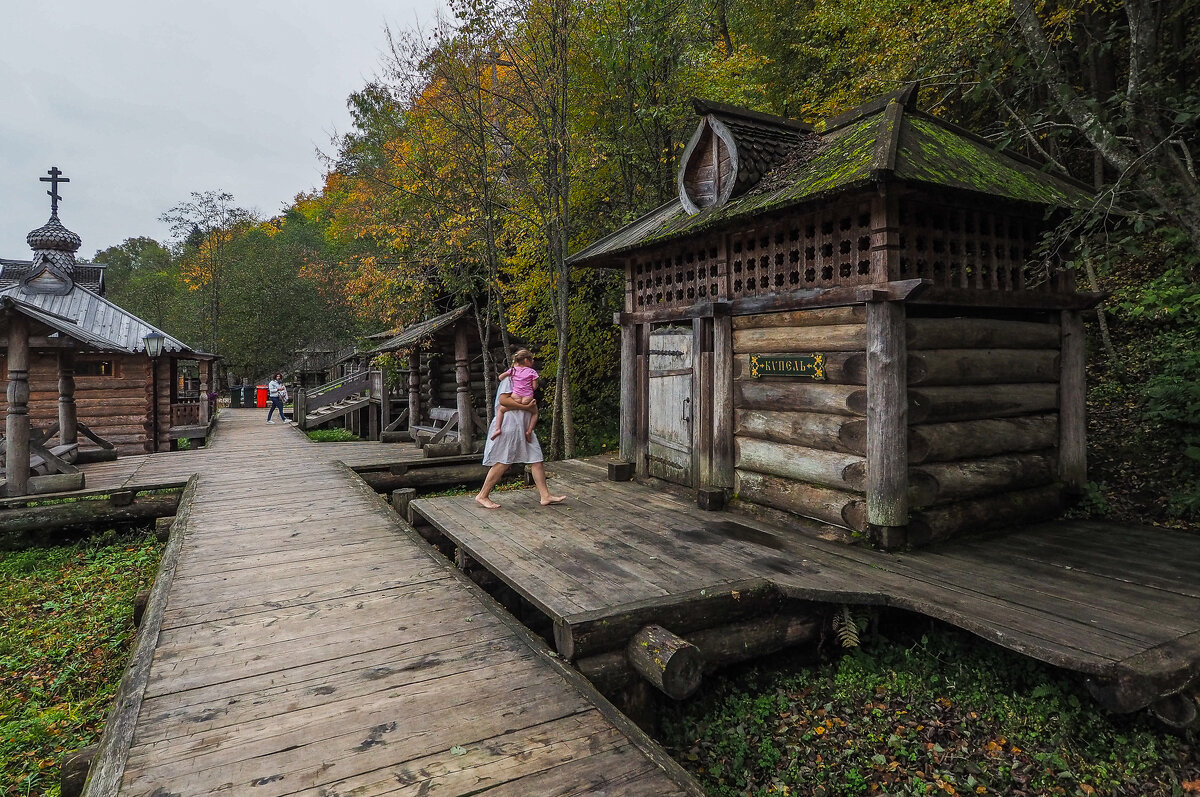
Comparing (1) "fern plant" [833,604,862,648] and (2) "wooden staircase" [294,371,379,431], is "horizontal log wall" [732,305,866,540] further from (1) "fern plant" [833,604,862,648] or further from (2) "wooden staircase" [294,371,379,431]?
(2) "wooden staircase" [294,371,379,431]

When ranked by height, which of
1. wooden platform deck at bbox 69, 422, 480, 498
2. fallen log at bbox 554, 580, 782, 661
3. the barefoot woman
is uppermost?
the barefoot woman

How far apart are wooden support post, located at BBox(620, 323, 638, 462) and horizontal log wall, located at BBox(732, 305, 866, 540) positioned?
212 centimetres

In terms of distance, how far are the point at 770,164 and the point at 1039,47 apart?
274 centimetres

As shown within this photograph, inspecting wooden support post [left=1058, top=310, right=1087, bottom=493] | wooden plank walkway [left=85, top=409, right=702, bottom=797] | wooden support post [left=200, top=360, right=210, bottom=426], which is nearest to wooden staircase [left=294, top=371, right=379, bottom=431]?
wooden support post [left=200, top=360, right=210, bottom=426]

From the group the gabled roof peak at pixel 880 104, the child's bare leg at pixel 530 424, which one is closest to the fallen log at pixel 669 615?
the child's bare leg at pixel 530 424

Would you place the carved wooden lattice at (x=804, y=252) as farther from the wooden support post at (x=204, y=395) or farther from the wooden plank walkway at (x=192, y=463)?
the wooden support post at (x=204, y=395)

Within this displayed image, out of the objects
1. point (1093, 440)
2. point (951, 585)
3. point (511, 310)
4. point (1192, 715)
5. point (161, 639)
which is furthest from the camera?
point (511, 310)

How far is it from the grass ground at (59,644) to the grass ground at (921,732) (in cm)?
427

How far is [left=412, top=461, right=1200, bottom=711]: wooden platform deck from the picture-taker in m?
3.52

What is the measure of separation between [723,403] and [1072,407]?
11.8 ft

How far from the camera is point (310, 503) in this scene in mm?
8375

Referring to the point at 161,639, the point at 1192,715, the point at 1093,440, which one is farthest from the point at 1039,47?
the point at 161,639

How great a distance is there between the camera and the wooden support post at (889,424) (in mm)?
5188

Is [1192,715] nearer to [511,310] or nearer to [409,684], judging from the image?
[409,684]
